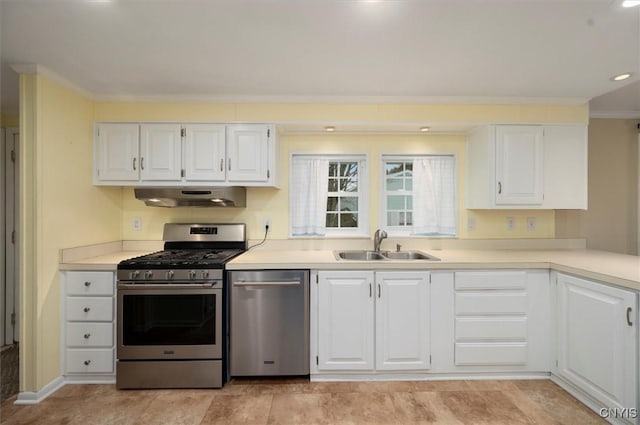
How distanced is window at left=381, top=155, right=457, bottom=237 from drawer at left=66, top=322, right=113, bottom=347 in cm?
245

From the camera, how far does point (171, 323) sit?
7.47ft

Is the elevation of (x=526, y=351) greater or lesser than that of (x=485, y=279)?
lesser

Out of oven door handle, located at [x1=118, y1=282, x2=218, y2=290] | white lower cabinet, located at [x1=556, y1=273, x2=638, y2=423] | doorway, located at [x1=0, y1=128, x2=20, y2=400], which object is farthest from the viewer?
doorway, located at [x1=0, y1=128, x2=20, y2=400]

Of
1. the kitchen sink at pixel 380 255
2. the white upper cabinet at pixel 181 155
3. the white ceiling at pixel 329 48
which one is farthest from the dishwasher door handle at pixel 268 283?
the white ceiling at pixel 329 48

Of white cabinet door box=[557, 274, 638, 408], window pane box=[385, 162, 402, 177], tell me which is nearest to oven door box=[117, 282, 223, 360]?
window pane box=[385, 162, 402, 177]

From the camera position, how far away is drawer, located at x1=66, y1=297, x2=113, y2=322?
2320 mm

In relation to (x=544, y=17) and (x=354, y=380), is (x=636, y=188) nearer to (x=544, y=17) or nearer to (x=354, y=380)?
(x=544, y=17)

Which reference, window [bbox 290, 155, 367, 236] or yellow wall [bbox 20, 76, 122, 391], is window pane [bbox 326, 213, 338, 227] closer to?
window [bbox 290, 155, 367, 236]

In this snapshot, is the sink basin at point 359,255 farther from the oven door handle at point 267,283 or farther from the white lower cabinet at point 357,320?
the oven door handle at point 267,283

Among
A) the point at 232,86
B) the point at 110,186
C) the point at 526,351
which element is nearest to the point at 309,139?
the point at 232,86

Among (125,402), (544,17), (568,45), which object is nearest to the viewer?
(544,17)

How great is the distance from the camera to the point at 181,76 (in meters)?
2.34

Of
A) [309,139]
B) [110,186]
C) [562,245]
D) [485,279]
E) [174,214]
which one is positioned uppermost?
[309,139]

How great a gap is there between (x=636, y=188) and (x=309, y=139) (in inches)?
133
